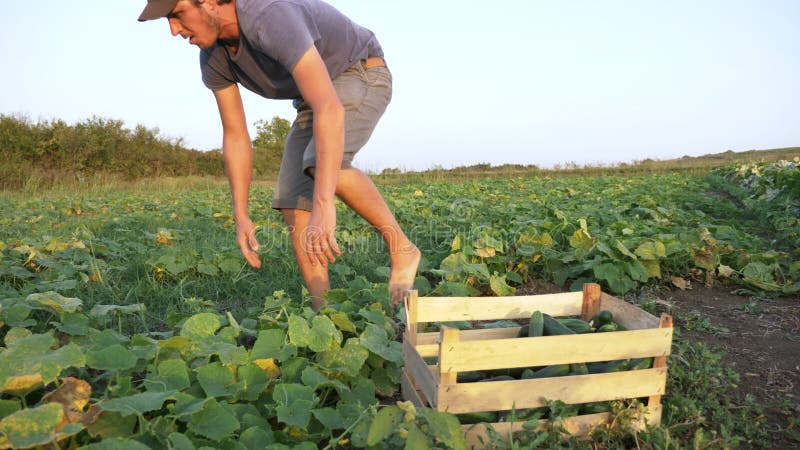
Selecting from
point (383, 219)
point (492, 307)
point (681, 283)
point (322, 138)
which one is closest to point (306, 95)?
point (322, 138)

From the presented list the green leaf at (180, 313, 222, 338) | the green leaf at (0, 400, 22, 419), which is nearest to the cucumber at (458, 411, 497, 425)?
the green leaf at (180, 313, 222, 338)

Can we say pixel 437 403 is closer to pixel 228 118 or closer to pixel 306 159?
pixel 306 159

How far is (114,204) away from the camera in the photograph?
955cm

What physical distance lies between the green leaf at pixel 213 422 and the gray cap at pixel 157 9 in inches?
55.9

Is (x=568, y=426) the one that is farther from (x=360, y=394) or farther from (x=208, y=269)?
(x=208, y=269)

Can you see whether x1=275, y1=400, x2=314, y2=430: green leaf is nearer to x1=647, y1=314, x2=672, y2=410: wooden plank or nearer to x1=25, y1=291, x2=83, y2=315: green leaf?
x1=647, y1=314, x2=672, y2=410: wooden plank

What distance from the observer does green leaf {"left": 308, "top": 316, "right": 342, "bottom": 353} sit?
1.88 m

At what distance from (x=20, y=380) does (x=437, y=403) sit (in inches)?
46.2

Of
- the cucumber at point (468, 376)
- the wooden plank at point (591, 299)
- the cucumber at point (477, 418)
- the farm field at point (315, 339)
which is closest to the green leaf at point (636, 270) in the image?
the farm field at point (315, 339)

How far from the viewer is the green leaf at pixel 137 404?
1.36 metres

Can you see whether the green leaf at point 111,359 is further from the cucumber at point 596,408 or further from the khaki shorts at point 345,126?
the cucumber at point 596,408

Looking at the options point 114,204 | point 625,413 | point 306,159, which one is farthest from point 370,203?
point 114,204

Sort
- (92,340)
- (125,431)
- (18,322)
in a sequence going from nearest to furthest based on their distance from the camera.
→ (125,431) → (92,340) → (18,322)

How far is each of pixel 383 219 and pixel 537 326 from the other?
1.06 meters
